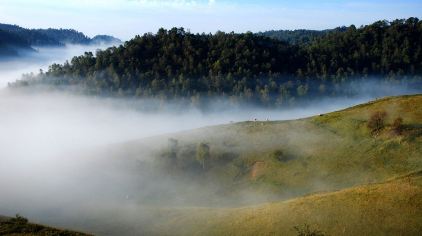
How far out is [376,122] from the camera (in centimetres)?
9650

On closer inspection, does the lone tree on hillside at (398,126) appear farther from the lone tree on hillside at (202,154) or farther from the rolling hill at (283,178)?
the lone tree on hillside at (202,154)

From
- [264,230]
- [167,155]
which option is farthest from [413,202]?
[167,155]

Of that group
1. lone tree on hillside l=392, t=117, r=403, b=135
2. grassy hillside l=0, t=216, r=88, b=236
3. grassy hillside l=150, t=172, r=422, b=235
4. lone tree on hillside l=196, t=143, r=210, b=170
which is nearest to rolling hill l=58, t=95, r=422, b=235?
grassy hillside l=150, t=172, r=422, b=235

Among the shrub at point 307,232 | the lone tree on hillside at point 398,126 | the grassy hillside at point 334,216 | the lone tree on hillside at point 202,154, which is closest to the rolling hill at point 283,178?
the grassy hillside at point 334,216

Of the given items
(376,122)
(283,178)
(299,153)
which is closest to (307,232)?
(283,178)

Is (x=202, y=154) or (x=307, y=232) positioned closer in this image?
(x=307, y=232)

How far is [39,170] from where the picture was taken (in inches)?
4820

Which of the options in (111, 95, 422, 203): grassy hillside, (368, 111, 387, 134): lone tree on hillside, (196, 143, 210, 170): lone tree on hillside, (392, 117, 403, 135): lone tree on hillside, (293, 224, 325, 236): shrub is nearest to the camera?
(293, 224, 325, 236): shrub

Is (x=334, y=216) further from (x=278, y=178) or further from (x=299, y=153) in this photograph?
(x=299, y=153)

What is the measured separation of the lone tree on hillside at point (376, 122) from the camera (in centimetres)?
9568

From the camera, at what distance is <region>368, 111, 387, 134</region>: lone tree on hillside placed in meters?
95.7

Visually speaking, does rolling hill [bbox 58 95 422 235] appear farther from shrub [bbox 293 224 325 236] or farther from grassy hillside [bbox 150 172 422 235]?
shrub [bbox 293 224 325 236]

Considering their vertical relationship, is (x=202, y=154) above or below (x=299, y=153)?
below

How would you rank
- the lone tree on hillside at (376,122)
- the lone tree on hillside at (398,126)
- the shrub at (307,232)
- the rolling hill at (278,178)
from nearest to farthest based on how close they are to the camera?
Answer: the shrub at (307,232)
the rolling hill at (278,178)
the lone tree on hillside at (398,126)
the lone tree on hillside at (376,122)
